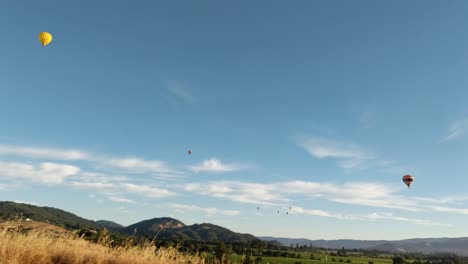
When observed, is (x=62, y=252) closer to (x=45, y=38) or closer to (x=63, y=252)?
(x=63, y=252)

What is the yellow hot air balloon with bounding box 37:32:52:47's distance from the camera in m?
51.3

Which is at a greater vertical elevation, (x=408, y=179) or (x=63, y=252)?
(x=408, y=179)

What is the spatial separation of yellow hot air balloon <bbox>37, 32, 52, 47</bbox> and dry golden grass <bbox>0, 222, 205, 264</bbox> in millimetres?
44548

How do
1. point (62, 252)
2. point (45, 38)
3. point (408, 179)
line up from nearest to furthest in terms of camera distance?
point (62, 252), point (45, 38), point (408, 179)

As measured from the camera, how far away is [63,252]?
1103 centimetres

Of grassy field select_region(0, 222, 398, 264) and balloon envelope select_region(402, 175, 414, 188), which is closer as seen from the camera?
grassy field select_region(0, 222, 398, 264)

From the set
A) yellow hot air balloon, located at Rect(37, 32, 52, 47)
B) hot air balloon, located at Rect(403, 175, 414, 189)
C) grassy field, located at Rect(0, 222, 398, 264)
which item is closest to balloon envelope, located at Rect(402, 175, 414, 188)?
hot air balloon, located at Rect(403, 175, 414, 189)

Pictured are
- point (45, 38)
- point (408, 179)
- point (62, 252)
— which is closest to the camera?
point (62, 252)

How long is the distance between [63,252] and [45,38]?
159 feet

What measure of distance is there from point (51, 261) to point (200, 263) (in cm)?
441

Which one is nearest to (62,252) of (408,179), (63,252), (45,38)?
(63,252)

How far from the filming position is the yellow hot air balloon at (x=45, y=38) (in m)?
51.3

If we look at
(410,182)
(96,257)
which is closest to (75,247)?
(96,257)

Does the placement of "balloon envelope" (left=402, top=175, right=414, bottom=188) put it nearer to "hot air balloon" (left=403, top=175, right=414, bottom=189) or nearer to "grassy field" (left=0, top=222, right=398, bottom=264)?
"hot air balloon" (left=403, top=175, right=414, bottom=189)
